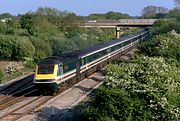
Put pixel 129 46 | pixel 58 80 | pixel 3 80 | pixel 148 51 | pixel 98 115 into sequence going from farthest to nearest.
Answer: pixel 129 46
pixel 3 80
pixel 148 51
pixel 58 80
pixel 98 115

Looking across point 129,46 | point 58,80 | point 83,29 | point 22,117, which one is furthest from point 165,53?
point 83,29

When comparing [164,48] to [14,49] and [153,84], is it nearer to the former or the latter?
[153,84]

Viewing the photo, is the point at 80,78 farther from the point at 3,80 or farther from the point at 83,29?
the point at 83,29

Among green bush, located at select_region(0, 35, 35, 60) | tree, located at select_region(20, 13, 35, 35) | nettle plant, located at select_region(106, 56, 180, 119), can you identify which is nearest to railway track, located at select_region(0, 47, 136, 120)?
nettle plant, located at select_region(106, 56, 180, 119)

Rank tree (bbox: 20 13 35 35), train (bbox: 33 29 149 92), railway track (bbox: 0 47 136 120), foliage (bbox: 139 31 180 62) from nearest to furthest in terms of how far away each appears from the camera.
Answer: railway track (bbox: 0 47 136 120) < train (bbox: 33 29 149 92) < foliage (bbox: 139 31 180 62) < tree (bbox: 20 13 35 35)

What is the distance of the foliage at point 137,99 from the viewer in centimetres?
1473

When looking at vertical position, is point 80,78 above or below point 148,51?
below

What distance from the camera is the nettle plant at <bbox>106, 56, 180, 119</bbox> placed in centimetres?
1471

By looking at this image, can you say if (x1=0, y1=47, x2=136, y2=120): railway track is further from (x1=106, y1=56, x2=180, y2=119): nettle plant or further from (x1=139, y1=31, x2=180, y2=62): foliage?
(x1=106, y1=56, x2=180, y2=119): nettle plant

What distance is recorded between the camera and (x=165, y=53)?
92.3ft

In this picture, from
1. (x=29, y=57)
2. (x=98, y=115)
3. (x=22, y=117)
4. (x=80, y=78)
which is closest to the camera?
(x=98, y=115)

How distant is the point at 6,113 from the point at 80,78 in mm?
11001

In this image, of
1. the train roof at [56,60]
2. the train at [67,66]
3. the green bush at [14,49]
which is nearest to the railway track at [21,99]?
the train at [67,66]

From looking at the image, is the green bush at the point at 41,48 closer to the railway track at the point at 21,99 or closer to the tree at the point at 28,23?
the tree at the point at 28,23
